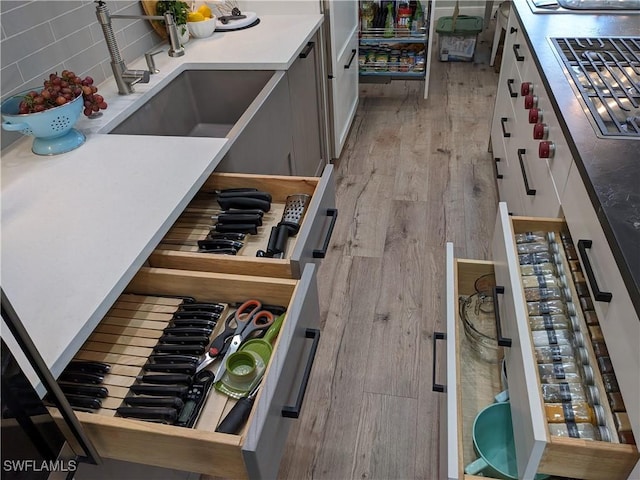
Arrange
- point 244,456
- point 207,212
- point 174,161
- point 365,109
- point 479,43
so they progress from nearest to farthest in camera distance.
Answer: point 244,456 < point 174,161 < point 207,212 < point 365,109 < point 479,43

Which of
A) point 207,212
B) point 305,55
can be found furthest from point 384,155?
point 207,212

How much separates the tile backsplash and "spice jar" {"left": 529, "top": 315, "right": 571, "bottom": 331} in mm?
1486

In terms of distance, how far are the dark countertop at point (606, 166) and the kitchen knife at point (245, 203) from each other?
0.79 meters

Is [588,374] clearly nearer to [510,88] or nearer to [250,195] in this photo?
[250,195]

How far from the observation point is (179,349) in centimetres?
105

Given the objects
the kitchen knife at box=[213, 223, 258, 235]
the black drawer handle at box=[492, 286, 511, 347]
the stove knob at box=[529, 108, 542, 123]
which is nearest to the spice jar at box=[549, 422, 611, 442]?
the black drawer handle at box=[492, 286, 511, 347]

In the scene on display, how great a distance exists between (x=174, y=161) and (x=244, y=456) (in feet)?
2.55

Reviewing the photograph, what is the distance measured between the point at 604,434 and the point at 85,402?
0.99 m

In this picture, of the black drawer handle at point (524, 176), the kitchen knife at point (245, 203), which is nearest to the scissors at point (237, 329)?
the kitchen knife at point (245, 203)

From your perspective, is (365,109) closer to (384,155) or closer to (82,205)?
(384,155)

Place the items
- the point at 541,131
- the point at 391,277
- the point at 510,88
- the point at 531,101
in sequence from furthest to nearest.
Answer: the point at 510,88
the point at 391,277
the point at 531,101
the point at 541,131

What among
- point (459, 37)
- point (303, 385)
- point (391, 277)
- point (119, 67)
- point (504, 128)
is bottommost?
point (391, 277)

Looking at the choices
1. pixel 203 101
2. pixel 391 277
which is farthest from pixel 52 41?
pixel 391 277

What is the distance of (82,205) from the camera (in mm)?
1133
